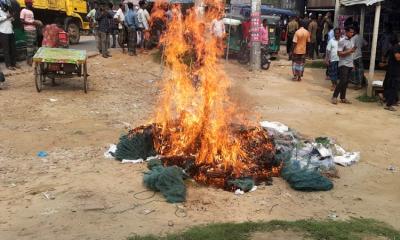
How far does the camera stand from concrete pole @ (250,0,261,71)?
1650cm

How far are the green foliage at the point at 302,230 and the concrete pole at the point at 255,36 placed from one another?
1205 centimetres

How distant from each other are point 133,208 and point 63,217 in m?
0.81

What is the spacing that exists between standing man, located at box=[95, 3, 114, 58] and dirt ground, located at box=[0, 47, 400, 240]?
416 cm

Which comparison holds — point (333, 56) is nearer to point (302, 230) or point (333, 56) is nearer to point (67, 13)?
point (302, 230)

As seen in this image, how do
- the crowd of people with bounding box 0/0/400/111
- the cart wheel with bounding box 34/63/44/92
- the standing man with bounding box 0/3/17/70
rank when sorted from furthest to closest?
the standing man with bounding box 0/3/17/70, the crowd of people with bounding box 0/0/400/111, the cart wheel with bounding box 34/63/44/92

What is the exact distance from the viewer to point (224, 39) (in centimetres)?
1800

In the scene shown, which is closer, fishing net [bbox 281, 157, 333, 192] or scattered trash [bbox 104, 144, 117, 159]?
fishing net [bbox 281, 157, 333, 192]

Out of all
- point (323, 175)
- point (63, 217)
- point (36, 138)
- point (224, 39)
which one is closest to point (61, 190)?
point (63, 217)

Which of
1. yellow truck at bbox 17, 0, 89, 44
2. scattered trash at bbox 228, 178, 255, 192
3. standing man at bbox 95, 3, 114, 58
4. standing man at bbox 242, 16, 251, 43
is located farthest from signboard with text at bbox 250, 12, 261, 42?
scattered trash at bbox 228, 178, 255, 192

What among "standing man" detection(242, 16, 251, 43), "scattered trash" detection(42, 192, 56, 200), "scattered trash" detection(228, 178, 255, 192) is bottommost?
"scattered trash" detection(42, 192, 56, 200)

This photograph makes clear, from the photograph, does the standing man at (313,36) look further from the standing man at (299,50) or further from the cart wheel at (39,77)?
the cart wheel at (39,77)

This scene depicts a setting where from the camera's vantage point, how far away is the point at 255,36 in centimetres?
1661

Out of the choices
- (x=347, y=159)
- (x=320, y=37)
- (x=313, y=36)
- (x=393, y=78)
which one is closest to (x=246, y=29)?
(x=313, y=36)

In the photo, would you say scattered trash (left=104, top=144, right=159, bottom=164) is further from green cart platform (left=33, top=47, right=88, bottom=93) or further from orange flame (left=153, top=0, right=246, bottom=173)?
green cart platform (left=33, top=47, right=88, bottom=93)
